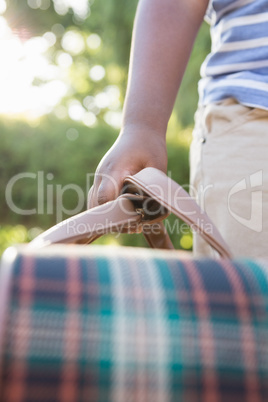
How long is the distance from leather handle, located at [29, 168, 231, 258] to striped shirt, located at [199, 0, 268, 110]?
1.32 ft

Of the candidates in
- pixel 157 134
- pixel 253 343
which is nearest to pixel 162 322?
pixel 253 343

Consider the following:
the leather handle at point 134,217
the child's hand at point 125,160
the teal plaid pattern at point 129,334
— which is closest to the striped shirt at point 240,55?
the child's hand at point 125,160

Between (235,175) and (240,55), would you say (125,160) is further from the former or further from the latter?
(240,55)

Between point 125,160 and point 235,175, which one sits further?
point 235,175

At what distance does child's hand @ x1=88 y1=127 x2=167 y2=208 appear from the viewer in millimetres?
910

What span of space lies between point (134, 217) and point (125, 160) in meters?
0.18

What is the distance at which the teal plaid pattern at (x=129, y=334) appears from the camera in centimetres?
46

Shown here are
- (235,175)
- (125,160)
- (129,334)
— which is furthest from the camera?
(235,175)

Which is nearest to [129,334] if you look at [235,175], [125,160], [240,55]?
[125,160]

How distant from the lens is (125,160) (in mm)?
944

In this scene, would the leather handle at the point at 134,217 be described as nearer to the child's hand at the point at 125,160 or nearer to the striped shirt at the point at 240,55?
the child's hand at the point at 125,160

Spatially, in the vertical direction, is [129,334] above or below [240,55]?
below

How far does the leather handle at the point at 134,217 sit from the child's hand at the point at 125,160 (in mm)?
103

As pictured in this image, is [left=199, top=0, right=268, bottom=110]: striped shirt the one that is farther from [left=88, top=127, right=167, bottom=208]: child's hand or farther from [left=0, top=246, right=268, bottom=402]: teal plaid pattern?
[left=0, top=246, right=268, bottom=402]: teal plaid pattern
